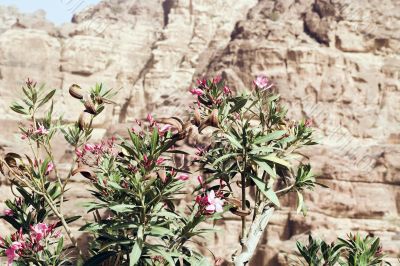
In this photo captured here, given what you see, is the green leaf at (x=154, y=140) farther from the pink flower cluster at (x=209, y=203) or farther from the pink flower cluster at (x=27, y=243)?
the pink flower cluster at (x=27, y=243)

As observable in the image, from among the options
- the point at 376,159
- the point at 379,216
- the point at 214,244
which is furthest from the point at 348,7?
the point at 214,244

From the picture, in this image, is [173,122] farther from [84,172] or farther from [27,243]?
[27,243]

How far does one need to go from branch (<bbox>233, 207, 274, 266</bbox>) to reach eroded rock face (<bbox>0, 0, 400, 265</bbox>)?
345 centimetres

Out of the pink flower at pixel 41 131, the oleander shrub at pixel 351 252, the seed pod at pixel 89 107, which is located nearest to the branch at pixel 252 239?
the oleander shrub at pixel 351 252

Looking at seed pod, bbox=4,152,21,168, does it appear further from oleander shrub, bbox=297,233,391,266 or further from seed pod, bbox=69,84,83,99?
oleander shrub, bbox=297,233,391,266

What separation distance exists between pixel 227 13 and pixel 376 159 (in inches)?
1328

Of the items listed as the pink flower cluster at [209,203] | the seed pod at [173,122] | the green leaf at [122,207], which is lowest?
the pink flower cluster at [209,203]

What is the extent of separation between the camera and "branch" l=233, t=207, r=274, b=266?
220 inches

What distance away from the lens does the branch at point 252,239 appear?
18.3ft

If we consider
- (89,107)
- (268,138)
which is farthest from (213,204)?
(89,107)

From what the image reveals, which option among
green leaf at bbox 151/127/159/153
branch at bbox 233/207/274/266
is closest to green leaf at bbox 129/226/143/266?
green leaf at bbox 151/127/159/153

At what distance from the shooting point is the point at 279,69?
32906 mm

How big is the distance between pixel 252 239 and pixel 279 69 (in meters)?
27.8

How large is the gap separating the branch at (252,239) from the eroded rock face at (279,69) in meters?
3.45
